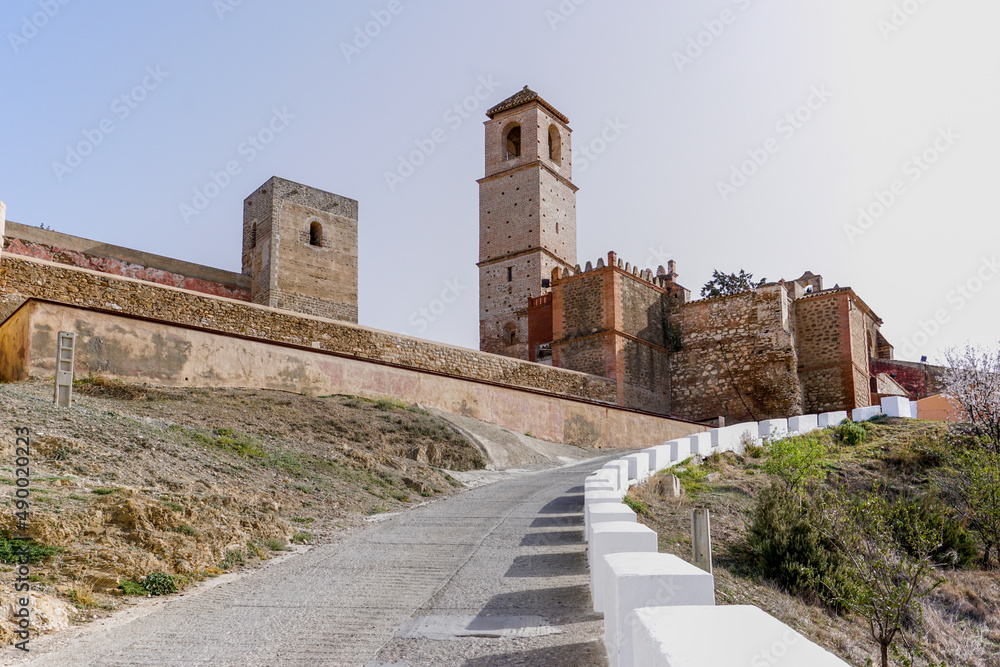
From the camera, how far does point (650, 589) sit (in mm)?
3422

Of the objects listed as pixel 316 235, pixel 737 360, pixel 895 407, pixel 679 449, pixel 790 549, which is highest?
pixel 316 235

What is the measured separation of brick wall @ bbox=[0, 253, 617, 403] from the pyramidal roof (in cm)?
1797

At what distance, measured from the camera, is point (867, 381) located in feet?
91.5

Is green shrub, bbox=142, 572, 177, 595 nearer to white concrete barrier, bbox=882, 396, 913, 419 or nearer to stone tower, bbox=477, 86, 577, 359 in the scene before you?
white concrete barrier, bbox=882, 396, 913, 419

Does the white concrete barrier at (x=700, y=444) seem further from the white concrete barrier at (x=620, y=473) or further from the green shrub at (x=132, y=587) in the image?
the green shrub at (x=132, y=587)

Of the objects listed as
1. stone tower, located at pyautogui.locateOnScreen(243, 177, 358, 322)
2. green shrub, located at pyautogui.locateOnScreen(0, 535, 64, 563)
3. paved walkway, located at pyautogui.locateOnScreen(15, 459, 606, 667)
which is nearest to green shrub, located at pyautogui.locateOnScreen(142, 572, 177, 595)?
paved walkway, located at pyautogui.locateOnScreen(15, 459, 606, 667)

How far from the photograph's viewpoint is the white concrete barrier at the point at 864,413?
21719mm

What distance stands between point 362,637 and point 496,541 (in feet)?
10.5

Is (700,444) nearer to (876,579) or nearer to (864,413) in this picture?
(876,579)

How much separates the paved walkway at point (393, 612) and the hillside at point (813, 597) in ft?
6.31

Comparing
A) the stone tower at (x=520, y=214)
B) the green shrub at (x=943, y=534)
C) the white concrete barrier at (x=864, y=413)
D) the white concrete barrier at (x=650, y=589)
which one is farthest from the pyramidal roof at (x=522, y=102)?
the white concrete barrier at (x=650, y=589)

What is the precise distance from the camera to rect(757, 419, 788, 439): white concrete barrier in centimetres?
1824

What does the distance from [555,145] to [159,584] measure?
33222 mm

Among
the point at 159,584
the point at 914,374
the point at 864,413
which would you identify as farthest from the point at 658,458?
the point at 914,374
